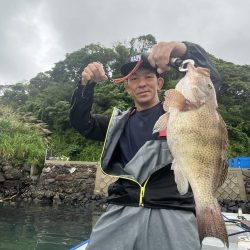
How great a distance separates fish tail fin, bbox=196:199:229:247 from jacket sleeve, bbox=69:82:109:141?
49.2 inches

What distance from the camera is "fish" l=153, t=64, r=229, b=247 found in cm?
193

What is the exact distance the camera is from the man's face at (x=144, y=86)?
8.59 feet

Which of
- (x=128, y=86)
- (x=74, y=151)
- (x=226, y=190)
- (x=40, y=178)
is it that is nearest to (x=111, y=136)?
(x=128, y=86)

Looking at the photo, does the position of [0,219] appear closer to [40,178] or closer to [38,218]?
[38,218]

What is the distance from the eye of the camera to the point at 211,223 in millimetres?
1750

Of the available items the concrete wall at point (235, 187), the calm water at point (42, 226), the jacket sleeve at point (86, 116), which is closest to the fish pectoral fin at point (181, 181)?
the jacket sleeve at point (86, 116)

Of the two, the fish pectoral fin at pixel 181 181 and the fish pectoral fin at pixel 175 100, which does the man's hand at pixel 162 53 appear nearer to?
the fish pectoral fin at pixel 175 100

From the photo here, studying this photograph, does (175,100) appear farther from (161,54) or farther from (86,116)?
(86,116)

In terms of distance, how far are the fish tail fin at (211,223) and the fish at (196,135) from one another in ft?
0.24

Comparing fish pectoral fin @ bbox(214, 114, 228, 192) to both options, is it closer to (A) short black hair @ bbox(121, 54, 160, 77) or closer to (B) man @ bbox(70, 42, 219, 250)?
(B) man @ bbox(70, 42, 219, 250)

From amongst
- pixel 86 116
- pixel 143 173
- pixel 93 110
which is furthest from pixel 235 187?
pixel 143 173

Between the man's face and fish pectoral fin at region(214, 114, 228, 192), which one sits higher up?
the man's face

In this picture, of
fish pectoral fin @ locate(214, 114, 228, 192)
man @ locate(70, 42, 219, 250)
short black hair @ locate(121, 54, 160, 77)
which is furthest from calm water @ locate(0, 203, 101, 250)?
fish pectoral fin @ locate(214, 114, 228, 192)

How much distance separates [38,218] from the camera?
11.2 metres
